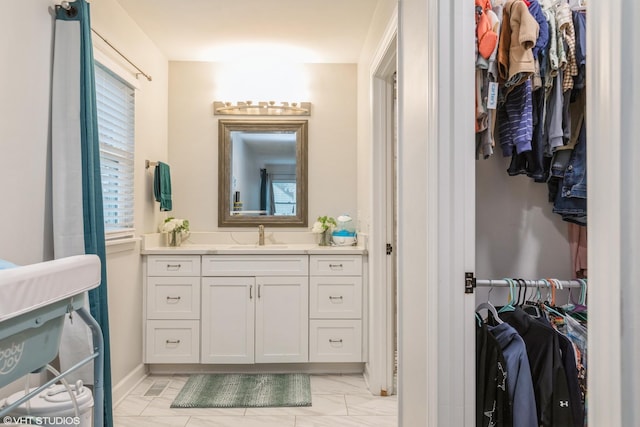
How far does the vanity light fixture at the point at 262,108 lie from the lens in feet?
12.5

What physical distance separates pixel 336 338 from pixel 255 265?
799mm

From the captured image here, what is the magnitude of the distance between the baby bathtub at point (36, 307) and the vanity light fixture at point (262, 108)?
2678mm

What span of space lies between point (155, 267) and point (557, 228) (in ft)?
8.47

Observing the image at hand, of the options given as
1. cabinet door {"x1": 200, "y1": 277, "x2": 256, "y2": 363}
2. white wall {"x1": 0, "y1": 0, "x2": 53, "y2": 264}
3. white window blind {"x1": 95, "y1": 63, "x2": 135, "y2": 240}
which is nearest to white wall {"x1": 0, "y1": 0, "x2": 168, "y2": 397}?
white wall {"x1": 0, "y1": 0, "x2": 53, "y2": 264}

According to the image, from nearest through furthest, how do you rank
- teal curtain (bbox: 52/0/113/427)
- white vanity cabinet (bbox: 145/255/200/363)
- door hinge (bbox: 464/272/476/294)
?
1. door hinge (bbox: 464/272/476/294)
2. teal curtain (bbox: 52/0/113/427)
3. white vanity cabinet (bbox: 145/255/200/363)

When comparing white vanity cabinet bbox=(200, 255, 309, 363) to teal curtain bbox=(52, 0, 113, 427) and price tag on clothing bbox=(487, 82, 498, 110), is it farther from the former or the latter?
price tag on clothing bbox=(487, 82, 498, 110)

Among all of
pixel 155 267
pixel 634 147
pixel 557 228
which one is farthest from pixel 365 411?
pixel 634 147

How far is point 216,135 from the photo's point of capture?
385 cm

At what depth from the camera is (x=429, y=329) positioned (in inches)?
59.3

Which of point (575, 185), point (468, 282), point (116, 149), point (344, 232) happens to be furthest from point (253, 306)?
point (575, 185)

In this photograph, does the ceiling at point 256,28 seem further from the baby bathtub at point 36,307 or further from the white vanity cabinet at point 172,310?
the baby bathtub at point 36,307

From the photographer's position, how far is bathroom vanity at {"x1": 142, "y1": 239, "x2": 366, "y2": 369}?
321 centimetres

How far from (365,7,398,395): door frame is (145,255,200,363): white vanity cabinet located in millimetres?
1276

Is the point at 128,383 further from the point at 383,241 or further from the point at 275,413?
the point at 383,241
